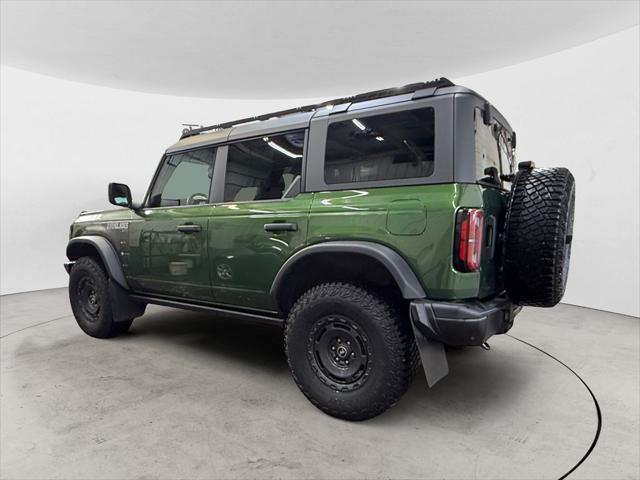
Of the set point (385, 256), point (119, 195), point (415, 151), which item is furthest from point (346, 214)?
point (119, 195)

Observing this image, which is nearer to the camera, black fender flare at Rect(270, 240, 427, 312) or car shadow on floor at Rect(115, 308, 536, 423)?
black fender flare at Rect(270, 240, 427, 312)

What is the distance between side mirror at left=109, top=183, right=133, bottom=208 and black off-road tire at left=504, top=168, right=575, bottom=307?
2.87 m

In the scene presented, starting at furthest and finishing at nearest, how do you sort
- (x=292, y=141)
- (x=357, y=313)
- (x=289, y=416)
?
(x=292, y=141) → (x=289, y=416) → (x=357, y=313)

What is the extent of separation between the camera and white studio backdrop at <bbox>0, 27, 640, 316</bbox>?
439 cm

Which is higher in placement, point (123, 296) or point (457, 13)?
point (457, 13)

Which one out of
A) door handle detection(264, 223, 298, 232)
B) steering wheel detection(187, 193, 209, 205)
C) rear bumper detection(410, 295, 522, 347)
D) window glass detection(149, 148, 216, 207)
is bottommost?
rear bumper detection(410, 295, 522, 347)

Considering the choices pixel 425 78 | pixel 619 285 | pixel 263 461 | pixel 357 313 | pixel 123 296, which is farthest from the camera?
pixel 425 78

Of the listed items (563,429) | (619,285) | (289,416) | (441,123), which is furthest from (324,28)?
(619,285)

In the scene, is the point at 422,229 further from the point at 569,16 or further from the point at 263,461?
the point at 569,16

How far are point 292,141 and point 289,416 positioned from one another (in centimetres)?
171

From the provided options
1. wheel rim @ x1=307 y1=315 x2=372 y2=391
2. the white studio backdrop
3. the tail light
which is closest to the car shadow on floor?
wheel rim @ x1=307 y1=315 x2=372 y2=391

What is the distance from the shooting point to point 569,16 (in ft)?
12.6

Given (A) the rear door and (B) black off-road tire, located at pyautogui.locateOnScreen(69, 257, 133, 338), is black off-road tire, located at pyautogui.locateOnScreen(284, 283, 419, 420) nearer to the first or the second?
(A) the rear door

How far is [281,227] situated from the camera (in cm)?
220
